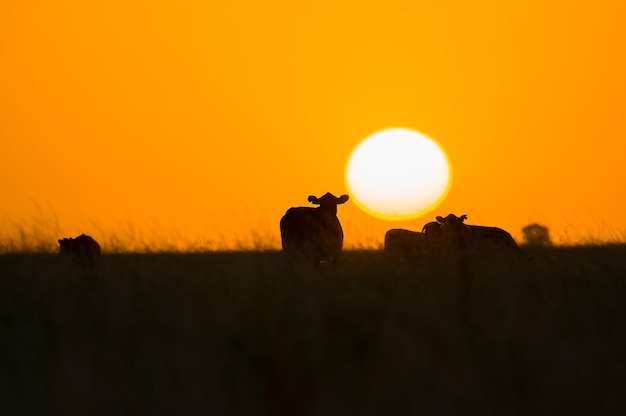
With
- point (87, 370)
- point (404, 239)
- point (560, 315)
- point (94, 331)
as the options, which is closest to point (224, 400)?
point (87, 370)

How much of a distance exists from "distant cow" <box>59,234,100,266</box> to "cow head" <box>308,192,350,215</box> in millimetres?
3712

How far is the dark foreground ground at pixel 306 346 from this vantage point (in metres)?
6.37

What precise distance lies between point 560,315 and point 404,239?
11.4m

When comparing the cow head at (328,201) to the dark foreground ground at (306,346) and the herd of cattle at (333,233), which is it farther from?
the dark foreground ground at (306,346)

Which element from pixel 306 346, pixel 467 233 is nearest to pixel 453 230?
pixel 467 233

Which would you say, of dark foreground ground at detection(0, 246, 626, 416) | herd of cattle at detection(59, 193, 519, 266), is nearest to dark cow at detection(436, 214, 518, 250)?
herd of cattle at detection(59, 193, 519, 266)

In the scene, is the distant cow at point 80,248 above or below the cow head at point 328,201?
below

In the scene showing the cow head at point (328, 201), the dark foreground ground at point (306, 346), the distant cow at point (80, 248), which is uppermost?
the cow head at point (328, 201)

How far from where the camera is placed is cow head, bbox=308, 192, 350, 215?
18719 mm

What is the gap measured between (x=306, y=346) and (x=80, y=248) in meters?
12.2

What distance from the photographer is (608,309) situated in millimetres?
9195

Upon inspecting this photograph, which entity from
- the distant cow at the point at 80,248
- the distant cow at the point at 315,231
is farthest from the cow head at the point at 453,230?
the distant cow at the point at 80,248

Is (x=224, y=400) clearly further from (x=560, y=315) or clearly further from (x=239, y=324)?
(x=560, y=315)

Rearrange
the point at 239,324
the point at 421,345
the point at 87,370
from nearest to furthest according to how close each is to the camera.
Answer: the point at 87,370 < the point at 421,345 < the point at 239,324
